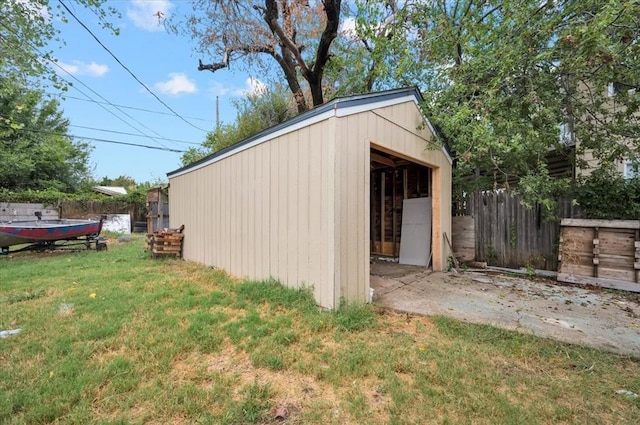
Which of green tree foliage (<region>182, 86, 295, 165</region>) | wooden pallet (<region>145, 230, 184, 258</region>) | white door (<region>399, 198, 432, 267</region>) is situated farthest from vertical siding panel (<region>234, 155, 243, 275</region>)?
green tree foliage (<region>182, 86, 295, 165</region>)

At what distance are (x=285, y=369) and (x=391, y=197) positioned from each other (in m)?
5.73

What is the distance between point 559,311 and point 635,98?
3786 mm

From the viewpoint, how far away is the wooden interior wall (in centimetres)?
681

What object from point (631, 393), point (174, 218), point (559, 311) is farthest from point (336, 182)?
point (174, 218)

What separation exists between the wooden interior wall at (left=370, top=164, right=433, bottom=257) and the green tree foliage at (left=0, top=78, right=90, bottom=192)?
14.2m

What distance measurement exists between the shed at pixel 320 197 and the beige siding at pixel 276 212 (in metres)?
0.01

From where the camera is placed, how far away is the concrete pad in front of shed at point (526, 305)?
2.82 metres

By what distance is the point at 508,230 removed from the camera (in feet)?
19.0

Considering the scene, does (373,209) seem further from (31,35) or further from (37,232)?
(31,35)

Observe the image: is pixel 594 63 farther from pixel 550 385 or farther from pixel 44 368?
pixel 44 368

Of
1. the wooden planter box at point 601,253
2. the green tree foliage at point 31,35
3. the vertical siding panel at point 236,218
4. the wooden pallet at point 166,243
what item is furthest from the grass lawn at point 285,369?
the green tree foliage at point 31,35

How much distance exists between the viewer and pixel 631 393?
1915mm

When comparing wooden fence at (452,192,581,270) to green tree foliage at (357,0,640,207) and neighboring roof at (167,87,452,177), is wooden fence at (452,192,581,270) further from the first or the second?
neighboring roof at (167,87,452,177)

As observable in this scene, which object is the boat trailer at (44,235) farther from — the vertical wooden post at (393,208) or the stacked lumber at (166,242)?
the vertical wooden post at (393,208)
